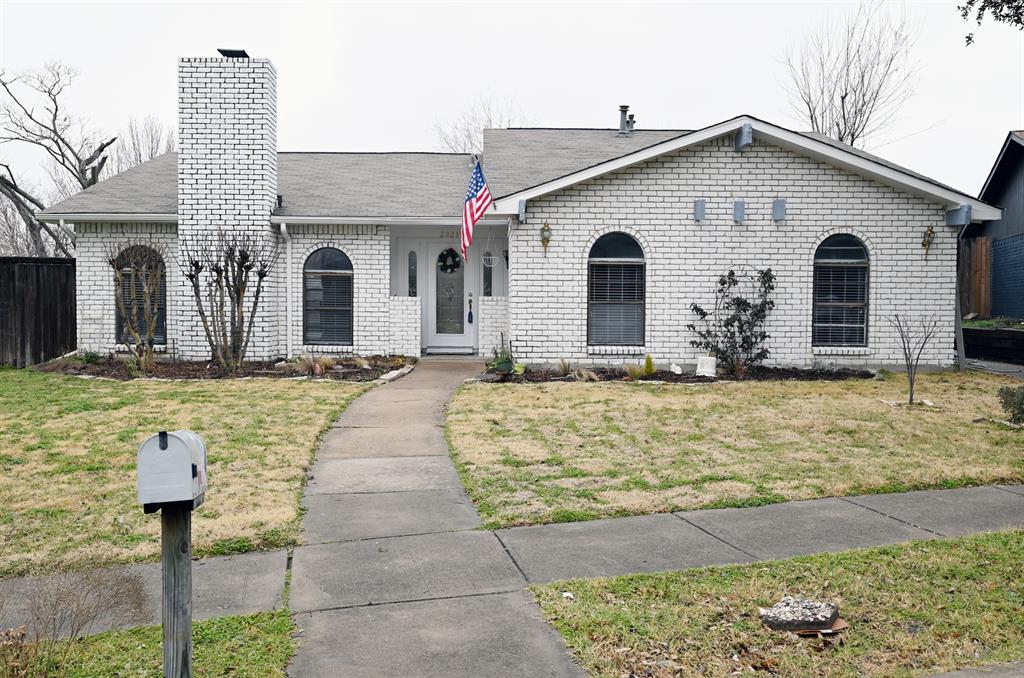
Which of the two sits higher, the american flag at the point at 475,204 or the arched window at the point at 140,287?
the american flag at the point at 475,204

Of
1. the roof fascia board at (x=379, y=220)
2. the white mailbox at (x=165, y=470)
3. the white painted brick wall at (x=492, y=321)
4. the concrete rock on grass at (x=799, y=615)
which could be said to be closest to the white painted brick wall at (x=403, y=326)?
the white painted brick wall at (x=492, y=321)

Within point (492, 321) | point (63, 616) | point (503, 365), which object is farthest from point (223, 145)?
point (63, 616)

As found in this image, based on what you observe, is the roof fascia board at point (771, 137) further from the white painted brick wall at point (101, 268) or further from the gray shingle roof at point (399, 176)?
the white painted brick wall at point (101, 268)

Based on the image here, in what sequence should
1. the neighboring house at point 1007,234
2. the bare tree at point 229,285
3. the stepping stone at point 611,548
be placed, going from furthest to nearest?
the neighboring house at point 1007,234
the bare tree at point 229,285
the stepping stone at point 611,548

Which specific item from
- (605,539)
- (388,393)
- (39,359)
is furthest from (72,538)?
(39,359)

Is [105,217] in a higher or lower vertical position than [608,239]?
higher

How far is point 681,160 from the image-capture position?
588 inches

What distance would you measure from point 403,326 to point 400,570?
11.8m

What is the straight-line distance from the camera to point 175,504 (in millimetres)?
3217

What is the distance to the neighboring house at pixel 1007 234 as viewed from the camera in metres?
21.9

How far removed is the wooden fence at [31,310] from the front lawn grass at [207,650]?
14329 mm

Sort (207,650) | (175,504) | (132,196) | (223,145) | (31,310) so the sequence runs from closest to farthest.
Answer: (175,504) < (207,650) < (223,145) < (31,310) < (132,196)

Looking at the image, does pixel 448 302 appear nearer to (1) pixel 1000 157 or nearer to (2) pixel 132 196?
(2) pixel 132 196

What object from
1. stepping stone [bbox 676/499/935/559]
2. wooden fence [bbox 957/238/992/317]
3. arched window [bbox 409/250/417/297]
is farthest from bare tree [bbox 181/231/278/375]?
wooden fence [bbox 957/238/992/317]
